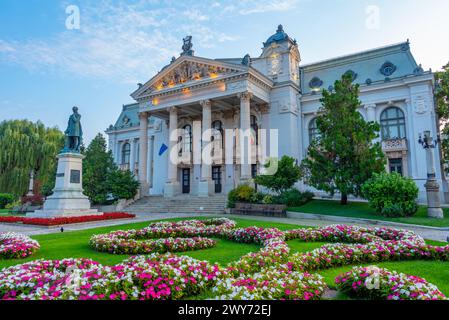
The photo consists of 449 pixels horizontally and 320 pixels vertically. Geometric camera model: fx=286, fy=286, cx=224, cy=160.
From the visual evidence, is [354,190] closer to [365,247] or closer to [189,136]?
[365,247]

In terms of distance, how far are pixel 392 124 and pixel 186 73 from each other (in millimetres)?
21022

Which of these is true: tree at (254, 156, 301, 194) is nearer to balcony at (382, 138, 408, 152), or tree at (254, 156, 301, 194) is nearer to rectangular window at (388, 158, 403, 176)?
balcony at (382, 138, 408, 152)

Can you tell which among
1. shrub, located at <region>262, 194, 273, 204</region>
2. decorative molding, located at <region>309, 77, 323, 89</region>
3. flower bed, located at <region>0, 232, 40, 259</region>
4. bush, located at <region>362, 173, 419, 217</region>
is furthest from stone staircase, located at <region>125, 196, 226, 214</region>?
decorative molding, located at <region>309, 77, 323, 89</region>

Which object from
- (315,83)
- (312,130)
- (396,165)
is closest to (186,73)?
(315,83)

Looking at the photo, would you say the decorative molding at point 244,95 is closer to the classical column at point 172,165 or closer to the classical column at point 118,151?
the classical column at point 172,165

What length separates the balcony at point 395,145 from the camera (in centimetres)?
2602

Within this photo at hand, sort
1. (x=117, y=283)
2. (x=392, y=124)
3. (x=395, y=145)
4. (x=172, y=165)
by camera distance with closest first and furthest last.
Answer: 1. (x=117, y=283)
2. (x=395, y=145)
3. (x=392, y=124)
4. (x=172, y=165)

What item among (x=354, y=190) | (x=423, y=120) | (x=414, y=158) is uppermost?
(x=423, y=120)

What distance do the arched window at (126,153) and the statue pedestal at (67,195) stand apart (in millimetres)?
26262

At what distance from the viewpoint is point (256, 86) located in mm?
27984

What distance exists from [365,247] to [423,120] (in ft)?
78.1

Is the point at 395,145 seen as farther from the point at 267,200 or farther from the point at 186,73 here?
the point at 186,73

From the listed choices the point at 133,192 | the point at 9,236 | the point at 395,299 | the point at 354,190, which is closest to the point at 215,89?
the point at 133,192

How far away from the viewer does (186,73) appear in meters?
30.2
